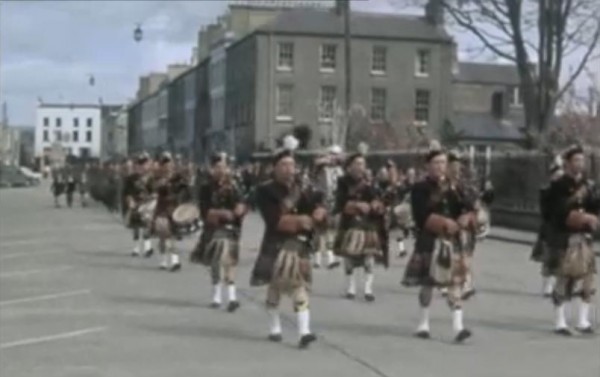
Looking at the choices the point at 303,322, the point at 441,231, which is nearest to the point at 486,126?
the point at 441,231

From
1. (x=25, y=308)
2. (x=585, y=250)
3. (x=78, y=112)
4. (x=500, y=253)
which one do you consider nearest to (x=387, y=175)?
(x=500, y=253)

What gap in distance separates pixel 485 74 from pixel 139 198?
268 ft

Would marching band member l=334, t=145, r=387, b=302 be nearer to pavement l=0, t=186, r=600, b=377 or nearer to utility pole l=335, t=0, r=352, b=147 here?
pavement l=0, t=186, r=600, b=377

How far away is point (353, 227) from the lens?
65.1 ft

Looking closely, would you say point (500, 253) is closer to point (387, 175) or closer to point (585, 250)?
point (387, 175)

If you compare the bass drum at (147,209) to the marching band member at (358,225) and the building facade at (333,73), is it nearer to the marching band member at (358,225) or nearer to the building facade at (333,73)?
the marching band member at (358,225)

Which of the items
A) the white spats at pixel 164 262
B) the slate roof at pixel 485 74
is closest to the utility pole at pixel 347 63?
the white spats at pixel 164 262

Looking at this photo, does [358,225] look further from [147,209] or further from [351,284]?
[147,209]

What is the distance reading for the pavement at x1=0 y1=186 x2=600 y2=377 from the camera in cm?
1320

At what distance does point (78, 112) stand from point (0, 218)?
140m

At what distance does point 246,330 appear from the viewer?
1608cm

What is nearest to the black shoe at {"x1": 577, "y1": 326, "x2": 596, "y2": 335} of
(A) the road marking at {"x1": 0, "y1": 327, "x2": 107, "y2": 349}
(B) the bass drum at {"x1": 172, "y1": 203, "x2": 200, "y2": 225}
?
(A) the road marking at {"x1": 0, "y1": 327, "x2": 107, "y2": 349}

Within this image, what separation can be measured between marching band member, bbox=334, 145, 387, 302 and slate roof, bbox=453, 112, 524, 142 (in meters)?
70.9

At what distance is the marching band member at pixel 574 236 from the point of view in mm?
15898
